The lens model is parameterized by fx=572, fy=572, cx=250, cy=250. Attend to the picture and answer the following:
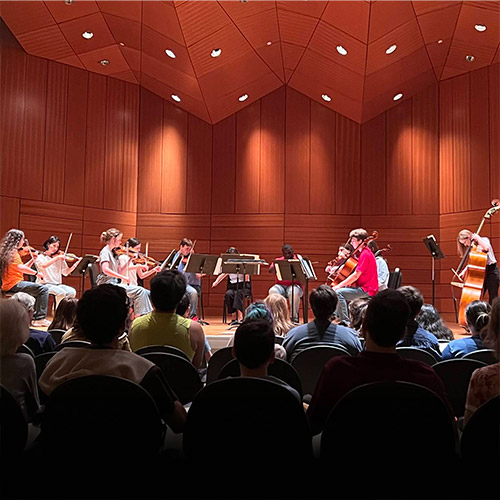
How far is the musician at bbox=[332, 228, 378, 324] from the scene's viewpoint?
23.0ft

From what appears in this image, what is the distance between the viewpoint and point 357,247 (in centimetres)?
735

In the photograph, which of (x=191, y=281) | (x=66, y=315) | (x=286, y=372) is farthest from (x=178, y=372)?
(x=191, y=281)

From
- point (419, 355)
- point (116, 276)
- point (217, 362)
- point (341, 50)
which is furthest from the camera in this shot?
point (341, 50)

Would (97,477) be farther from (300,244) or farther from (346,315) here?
(300,244)

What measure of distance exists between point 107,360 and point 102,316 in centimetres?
20

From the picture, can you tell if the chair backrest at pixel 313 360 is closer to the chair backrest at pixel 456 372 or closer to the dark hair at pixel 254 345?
the chair backrest at pixel 456 372

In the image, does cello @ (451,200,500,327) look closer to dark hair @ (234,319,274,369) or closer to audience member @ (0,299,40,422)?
dark hair @ (234,319,274,369)

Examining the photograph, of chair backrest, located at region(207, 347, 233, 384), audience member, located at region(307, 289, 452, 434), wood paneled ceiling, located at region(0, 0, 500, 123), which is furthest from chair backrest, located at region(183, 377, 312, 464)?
wood paneled ceiling, located at region(0, 0, 500, 123)

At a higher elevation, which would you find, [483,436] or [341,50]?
[341,50]

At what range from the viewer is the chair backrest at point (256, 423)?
169 centimetres

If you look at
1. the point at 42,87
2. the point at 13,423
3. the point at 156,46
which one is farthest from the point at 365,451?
the point at 42,87

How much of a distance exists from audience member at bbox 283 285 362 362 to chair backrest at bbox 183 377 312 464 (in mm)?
1783

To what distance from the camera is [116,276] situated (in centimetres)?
748

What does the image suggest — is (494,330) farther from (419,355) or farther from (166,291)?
(166,291)
